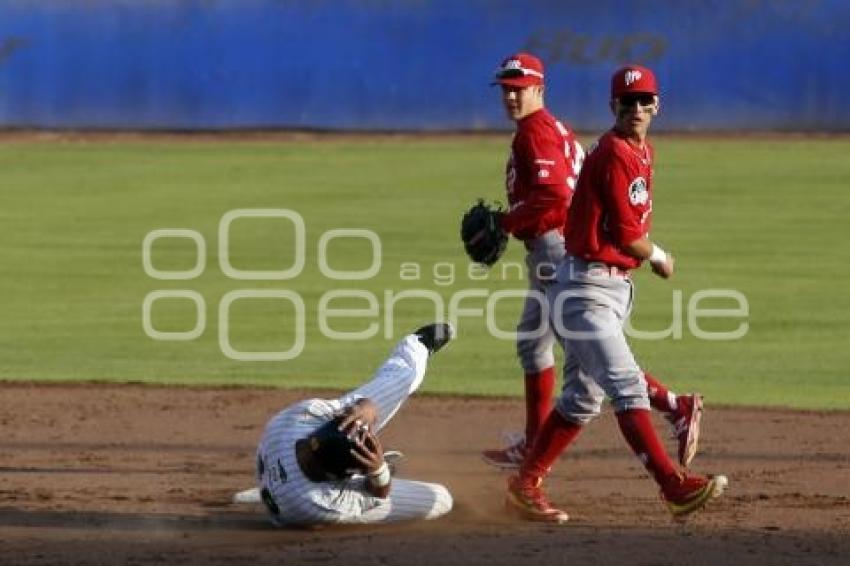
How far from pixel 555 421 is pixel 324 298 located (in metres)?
7.00

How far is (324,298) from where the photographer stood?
14.0m

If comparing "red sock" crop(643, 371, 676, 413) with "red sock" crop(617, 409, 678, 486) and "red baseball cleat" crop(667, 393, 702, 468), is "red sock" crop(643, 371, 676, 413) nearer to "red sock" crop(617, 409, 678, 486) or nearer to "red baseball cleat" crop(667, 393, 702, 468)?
"red baseball cleat" crop(667, 393, 702, 468)

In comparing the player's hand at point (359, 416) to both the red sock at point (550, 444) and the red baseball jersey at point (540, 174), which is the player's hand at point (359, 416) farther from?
the red baseball jersey at point (540, 174)

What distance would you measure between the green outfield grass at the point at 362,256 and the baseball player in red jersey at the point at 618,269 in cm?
361

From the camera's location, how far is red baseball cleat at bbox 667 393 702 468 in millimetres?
7176

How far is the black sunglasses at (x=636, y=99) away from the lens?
6617 millimetres

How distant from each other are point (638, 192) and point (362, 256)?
9702 millimetres

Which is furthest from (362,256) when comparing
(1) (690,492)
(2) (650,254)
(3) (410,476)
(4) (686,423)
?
(1) (690,492)

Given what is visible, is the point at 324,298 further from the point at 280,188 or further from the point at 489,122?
the point at 489,122

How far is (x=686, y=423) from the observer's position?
7.24 meters

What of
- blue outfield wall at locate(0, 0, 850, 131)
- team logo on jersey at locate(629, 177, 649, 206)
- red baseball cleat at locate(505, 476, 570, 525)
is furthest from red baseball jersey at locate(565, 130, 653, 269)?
blue outfield wall at locate(0, 0, 850, 131)

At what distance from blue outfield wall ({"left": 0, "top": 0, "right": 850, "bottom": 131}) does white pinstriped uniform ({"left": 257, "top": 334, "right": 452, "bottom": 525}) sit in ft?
57.9

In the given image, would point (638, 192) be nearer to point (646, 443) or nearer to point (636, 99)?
point (636, 99)

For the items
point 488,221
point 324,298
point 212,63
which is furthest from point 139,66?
point 488,221
